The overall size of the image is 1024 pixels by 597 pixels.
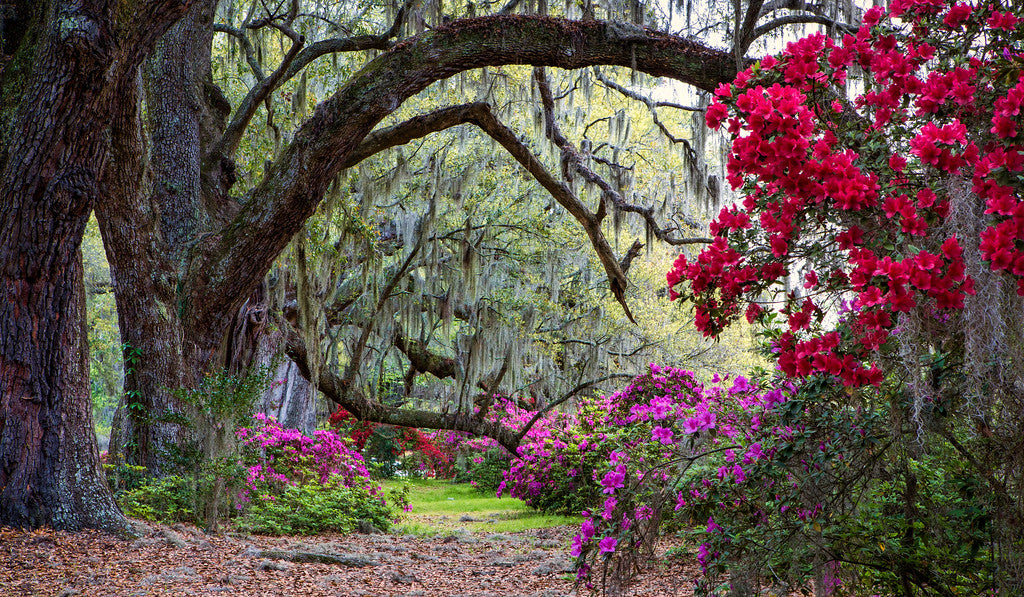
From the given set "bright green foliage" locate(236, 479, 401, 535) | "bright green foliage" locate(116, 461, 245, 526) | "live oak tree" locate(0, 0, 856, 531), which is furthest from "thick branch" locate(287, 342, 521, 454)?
"bright green foliage" locate(116, 461, 245, 526)

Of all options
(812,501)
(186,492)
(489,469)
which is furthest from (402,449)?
(812,501)

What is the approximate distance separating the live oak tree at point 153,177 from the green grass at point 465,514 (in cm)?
339

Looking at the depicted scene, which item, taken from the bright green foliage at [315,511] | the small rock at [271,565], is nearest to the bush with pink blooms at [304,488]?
the bright green foliage at [315,511]

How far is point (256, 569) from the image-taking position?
182 inches

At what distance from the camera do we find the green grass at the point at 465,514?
880cm

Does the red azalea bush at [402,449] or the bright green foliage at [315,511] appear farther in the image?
the red azalea bush at [402,449]

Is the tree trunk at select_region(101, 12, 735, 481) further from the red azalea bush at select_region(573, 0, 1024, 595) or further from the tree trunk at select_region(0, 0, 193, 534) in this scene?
the red azalea bush at select_region(573, 0, 1024, 595)

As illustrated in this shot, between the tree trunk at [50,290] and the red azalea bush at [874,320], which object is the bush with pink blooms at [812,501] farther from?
the tree trunk at [50,290]

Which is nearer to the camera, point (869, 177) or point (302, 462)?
point (869, 177)

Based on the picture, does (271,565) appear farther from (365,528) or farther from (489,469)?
(489,469)

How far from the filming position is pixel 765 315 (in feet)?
9.08

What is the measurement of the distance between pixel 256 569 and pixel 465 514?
6.48m

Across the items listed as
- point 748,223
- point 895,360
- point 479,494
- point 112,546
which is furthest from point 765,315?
point 479,494

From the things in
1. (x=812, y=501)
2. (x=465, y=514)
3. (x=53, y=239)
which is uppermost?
(x=53, y=239)
